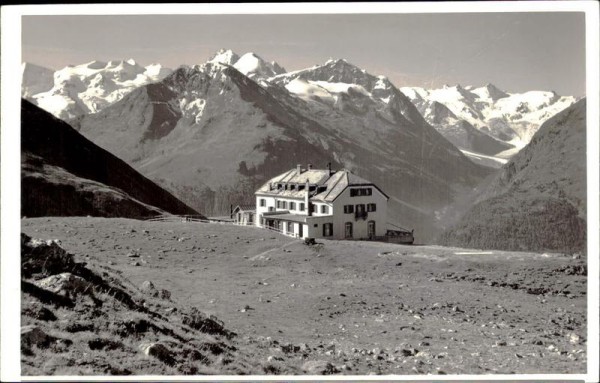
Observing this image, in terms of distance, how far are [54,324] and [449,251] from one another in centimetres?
2500

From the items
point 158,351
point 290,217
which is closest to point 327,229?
point 290,217

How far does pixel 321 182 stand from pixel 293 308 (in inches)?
867

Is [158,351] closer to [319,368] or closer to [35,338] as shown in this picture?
[35,338]

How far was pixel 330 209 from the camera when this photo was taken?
129 feet

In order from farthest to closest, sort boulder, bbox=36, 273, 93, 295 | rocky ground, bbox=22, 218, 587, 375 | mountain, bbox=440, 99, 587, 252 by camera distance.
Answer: mountain, bbox=440, 99, 587, 252 → boulder, bbox=36, 273, 93, 295 → rocky ground, bbox=22, 218, 587, 375

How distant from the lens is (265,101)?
588ft


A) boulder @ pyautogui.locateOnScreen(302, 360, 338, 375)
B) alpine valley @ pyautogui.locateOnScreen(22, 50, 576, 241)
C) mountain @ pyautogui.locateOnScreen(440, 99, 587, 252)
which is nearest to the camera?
boulder @ pyautogui.locateOnScreen(302, 360, 338, 375)

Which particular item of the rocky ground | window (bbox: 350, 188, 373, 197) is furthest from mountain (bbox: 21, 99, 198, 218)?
window (bbox: 350, 188, 373, 197)

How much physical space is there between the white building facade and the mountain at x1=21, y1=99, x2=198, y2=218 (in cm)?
2414

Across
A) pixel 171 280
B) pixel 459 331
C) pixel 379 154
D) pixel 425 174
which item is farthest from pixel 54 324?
pixel 379 154

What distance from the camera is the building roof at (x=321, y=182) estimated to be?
4016 cm

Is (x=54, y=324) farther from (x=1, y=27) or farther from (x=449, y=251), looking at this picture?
(x=449, y=251)

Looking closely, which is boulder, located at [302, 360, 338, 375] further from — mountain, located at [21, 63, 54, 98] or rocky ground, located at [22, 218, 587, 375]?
mountain, located at [21, 63, 54, 98]

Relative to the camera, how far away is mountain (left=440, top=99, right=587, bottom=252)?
3228cm
